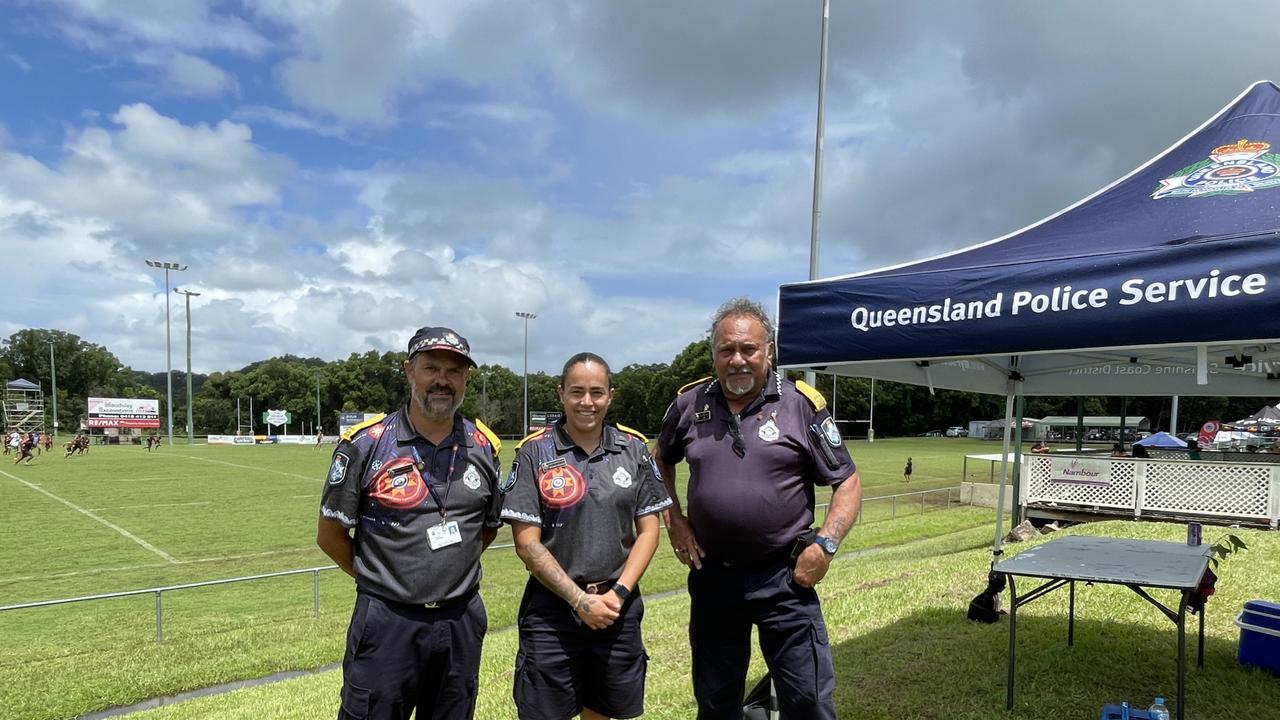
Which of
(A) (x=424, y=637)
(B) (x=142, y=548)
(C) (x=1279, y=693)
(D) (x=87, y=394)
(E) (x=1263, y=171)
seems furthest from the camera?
(D) (x=87, y=394)

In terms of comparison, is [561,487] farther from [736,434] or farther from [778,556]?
[778,556]

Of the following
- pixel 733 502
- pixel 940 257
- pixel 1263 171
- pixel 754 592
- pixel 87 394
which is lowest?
pixel 87 394

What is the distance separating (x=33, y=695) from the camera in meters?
7.18

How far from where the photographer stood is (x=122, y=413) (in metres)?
84.9

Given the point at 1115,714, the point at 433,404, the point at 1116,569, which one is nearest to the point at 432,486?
the point at 433,404

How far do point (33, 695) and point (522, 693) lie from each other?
6848mm

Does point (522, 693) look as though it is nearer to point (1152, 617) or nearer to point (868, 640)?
point (868, 640)

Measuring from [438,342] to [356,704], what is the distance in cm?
139

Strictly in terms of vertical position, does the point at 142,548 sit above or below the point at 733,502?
below

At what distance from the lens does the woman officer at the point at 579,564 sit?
10.1 feet

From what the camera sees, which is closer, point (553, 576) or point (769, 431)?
point (553, 576)

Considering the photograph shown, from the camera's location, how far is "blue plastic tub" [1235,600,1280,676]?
4668mm

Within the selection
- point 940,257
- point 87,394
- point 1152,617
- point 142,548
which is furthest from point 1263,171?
point 87,394

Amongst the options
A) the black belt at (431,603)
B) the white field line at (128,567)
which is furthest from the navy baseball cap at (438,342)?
the white field line at (128,567)
